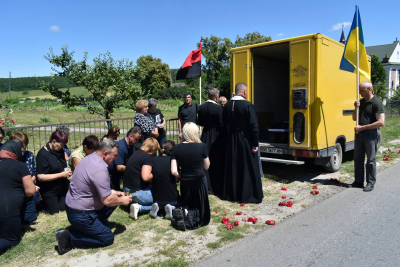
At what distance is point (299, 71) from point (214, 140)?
2299mm

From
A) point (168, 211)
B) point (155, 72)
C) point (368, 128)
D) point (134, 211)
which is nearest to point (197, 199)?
point (168, 211)

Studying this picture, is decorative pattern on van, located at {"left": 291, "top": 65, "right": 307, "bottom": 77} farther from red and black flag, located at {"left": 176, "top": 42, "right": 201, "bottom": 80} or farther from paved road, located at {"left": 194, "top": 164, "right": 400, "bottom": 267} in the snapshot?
paved road, located at {"left": 194, "top": 164, "right": 400, "bottom": 267}

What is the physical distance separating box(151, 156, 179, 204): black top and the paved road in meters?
1.45

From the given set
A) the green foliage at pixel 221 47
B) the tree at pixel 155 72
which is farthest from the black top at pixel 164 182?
the tree at pixel 155 72

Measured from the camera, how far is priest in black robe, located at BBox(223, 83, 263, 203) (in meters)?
5.36

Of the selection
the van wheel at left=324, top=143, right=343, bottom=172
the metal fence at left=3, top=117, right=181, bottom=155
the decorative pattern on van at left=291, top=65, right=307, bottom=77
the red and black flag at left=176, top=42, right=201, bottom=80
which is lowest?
the van wheel at left=324, top=143, right=343, bottom=172

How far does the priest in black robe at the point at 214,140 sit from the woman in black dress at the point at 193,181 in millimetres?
1376

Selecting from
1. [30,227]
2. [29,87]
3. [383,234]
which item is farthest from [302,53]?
[29,87]

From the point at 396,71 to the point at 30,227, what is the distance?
2554 inches

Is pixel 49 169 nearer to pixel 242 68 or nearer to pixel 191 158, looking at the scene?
pixel 191 158

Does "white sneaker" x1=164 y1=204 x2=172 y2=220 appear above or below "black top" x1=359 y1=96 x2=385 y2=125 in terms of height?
below

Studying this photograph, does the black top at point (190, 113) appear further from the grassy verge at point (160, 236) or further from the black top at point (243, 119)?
the grassy verge at point (160, 236)

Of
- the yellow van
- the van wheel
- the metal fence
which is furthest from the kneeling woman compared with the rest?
the van wheel

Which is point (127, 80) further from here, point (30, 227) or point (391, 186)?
point (391, 186)
